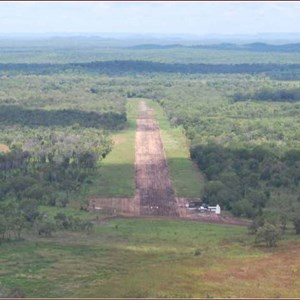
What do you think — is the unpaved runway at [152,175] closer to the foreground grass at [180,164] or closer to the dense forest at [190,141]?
the foreground grass at [180,164]

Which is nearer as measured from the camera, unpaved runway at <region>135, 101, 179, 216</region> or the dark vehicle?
the dark vehicle

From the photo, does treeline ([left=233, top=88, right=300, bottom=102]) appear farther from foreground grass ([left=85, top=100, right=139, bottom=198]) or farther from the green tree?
the green tree

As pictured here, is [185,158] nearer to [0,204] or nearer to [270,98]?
[0,204]

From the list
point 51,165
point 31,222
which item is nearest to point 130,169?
point 51,165

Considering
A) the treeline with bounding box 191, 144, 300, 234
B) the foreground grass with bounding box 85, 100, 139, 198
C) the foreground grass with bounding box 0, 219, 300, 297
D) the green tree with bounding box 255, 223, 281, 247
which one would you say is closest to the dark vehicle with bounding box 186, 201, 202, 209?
the treeline with bounding box 191, 144, 300, 234

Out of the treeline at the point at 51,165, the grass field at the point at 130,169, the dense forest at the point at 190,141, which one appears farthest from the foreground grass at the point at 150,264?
the grass field at the point at 130,169
